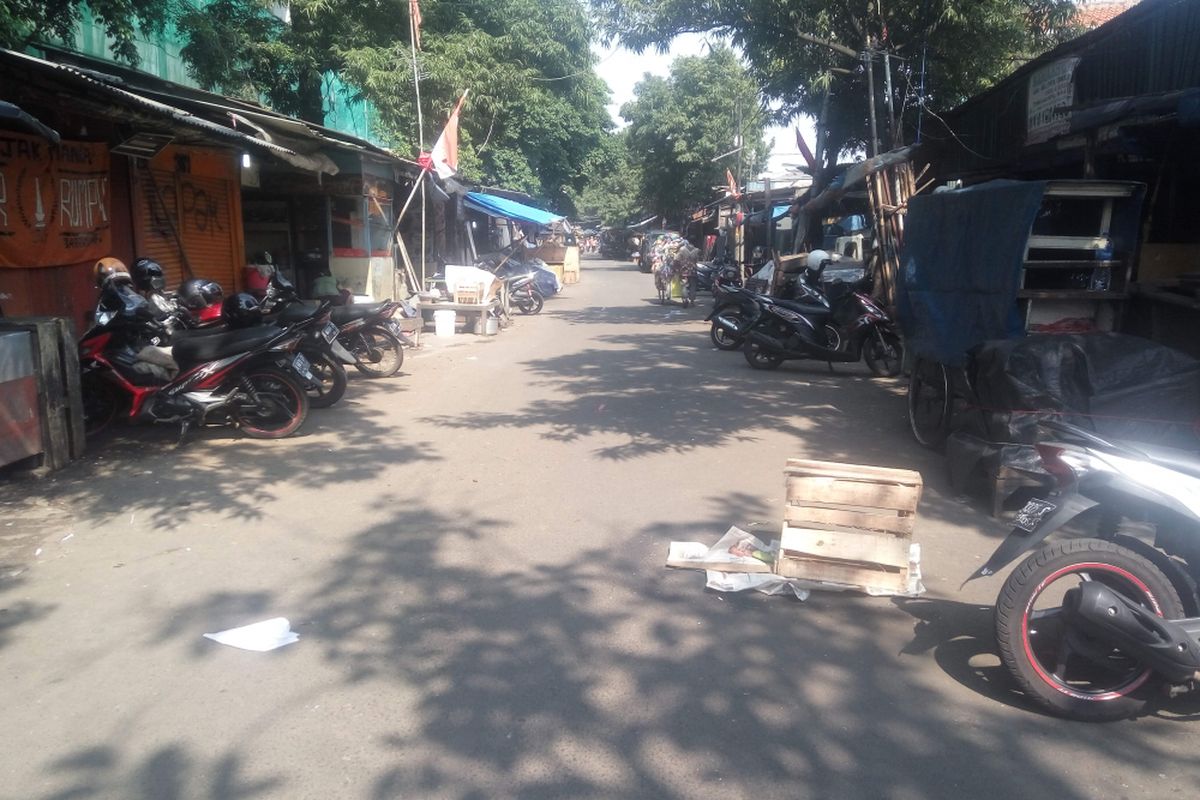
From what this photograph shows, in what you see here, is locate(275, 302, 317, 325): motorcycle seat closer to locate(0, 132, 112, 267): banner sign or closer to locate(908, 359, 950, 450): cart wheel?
locate(0, 132, 112, 267): banner sign

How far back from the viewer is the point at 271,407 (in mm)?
7691

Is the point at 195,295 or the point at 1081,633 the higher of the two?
the point at 195,295

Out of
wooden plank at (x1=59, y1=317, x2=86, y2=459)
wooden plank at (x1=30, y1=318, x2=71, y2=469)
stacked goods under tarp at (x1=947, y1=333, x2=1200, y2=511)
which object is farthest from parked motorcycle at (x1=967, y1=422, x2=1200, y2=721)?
wooden plank at (x1=59, y1=317, x2=86, y2=459)

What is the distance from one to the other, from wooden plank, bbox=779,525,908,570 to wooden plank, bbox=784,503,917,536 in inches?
1.4

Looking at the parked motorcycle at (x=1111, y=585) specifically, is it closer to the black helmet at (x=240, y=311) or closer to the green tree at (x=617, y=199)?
the black helmet at (x=240, y=311)

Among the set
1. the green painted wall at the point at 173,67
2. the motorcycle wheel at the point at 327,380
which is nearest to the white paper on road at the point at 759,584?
the motorcycle wheel at the point at 327,380

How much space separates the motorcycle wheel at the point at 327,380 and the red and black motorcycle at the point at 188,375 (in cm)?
97

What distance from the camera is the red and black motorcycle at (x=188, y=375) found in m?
7.31

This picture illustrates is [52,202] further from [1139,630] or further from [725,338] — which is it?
[1139,630]

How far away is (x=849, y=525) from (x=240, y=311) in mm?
5960

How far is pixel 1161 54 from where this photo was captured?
8.36 metres

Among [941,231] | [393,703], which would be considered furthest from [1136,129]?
[393,703]

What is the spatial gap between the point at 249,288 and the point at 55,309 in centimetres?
373

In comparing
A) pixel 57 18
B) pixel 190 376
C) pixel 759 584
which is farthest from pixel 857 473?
pixel 57 18
